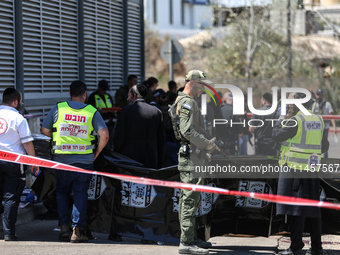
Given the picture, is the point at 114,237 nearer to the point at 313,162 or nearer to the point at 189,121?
the point at 189,121

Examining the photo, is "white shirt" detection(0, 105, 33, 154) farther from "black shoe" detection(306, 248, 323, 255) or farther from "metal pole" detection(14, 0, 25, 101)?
"black shoe" detection(306, 248, 323, 255)

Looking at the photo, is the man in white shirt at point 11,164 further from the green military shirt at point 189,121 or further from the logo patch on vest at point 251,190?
the logo patch on vest at point 251,190

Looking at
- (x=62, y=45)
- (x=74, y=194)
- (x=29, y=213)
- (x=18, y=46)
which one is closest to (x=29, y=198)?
(x=29, y=213)

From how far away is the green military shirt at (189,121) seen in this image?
564 cm

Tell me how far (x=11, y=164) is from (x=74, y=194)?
864mm

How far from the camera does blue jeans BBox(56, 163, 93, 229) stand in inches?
243

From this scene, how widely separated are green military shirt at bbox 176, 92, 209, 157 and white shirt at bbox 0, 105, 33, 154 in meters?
1.99

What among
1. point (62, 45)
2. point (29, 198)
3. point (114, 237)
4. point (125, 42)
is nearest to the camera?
point (114, 237)

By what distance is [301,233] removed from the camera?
5738 mm

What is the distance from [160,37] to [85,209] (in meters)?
36.2

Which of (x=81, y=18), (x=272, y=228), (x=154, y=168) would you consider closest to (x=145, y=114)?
(x=154, y=168)

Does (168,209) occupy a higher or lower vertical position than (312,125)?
lower

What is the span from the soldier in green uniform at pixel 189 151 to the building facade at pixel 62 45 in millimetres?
4626

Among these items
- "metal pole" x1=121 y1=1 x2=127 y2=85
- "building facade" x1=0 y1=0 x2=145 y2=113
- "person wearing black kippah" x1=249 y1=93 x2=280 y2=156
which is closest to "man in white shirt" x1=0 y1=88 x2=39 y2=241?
"building facade" x1=0 y1=0 x2=145 y2=113
